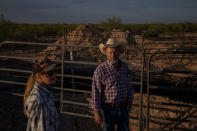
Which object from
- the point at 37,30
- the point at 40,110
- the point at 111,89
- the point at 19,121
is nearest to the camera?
the point at 40,110

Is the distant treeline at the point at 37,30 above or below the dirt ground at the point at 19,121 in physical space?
above

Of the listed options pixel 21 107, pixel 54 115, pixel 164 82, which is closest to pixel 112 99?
pixel 54 115

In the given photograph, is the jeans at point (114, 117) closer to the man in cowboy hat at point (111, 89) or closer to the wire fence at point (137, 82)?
the man in cowboy hat at point (111, 89)

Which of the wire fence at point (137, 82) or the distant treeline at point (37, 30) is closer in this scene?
the wire fence at point (137, 82)

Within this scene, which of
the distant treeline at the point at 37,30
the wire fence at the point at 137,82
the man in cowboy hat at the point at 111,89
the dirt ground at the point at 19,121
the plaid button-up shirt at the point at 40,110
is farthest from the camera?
the distant treeline at the point at 37,30

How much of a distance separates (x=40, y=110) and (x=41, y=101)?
0.08 m

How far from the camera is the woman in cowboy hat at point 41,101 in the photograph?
1.94m

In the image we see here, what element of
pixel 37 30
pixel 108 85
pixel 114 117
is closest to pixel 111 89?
pixel 108 85

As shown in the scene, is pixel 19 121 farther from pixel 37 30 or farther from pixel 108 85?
pixel 37 30

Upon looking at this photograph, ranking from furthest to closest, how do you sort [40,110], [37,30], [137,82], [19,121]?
[37,30] → [19,121] → [137,82] → [40,110]

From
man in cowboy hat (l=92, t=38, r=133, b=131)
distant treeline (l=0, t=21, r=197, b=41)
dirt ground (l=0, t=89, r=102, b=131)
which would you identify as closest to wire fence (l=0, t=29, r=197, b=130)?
dirt ground (l=0, t=89, r=102, b=131)

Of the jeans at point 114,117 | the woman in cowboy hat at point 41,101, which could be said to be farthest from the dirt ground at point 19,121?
the woman in cowboy hat at point 41,101

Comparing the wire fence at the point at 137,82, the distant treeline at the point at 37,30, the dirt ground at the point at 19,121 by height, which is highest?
the distant treeline at the point at 37,30

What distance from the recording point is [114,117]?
2.91 meters
